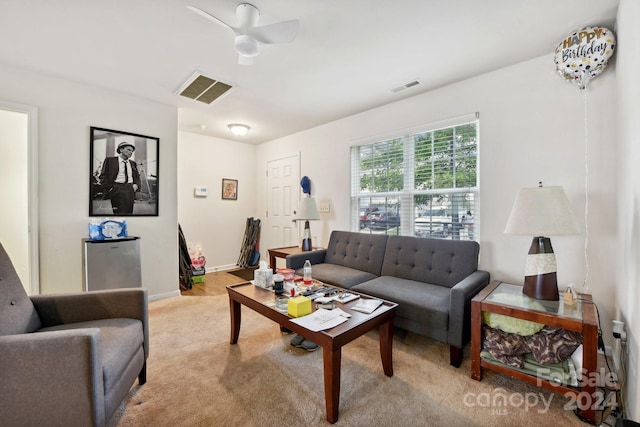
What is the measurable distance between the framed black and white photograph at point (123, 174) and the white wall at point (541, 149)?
319 cm

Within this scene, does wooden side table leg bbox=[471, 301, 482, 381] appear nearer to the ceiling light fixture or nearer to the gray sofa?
the gray sofa

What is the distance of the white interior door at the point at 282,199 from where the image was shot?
4668mm

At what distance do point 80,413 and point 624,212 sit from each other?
10.2 feet

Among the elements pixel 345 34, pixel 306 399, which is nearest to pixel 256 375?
pixel 306 399

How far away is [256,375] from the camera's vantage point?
1.86 meters

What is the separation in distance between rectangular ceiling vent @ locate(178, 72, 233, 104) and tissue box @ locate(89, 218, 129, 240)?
164 centimetres

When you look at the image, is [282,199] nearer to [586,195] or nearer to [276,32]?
[276,32]

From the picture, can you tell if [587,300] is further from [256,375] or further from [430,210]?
[256,375]

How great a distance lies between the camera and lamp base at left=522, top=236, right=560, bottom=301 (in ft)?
5.94

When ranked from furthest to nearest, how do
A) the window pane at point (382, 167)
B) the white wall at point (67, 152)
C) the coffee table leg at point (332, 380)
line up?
the window pane at point (382, 167), the white wall at point (67, 152), the coffee table leg at point (332, 380)

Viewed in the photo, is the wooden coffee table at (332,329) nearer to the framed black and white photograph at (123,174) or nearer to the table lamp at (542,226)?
the table lamp at (542,226)

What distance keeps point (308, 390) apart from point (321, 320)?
0.48 metres

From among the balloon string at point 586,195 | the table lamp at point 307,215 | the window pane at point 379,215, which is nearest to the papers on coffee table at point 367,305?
the window pane at point 379,215

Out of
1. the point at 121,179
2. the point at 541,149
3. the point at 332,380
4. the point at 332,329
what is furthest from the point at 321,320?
the point at 121,179
